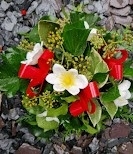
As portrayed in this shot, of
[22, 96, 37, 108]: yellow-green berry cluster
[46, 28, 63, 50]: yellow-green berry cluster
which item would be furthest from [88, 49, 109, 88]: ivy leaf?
[22, 96, 37, 108]: yellow-green berry cluster

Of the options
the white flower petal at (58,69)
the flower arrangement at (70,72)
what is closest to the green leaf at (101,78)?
the flower arrangement at (70,72)

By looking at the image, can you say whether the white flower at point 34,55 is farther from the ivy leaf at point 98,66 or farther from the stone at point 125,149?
the stone at point 125,149

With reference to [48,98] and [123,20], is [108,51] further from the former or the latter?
[123,20]

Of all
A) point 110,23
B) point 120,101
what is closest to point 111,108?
point 120,101

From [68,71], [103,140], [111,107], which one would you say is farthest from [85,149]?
[68,71]

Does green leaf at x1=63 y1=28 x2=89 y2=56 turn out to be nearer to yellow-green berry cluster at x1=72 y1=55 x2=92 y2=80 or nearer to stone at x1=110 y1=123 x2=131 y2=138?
yellow-green berry cluster at x1=72 y1=55 x2=92 y2=80

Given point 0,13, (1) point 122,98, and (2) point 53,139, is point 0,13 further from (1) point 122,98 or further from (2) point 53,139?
(1) point 122,98
